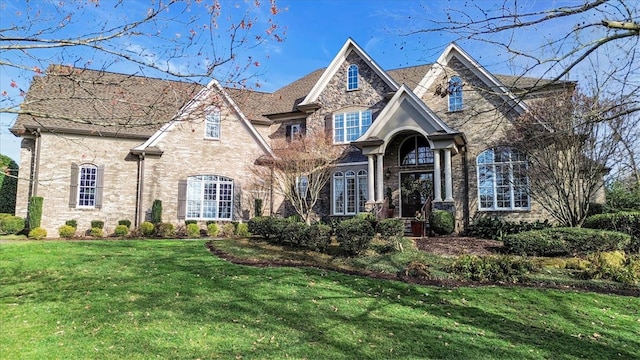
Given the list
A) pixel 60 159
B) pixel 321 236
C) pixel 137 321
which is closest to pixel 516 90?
pixel 137 321

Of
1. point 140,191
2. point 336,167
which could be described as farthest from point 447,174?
point 140,191

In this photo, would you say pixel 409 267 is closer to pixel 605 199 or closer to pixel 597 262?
pixel 597 262

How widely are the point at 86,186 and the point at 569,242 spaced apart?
62.8 feet

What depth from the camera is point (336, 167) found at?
20594mm

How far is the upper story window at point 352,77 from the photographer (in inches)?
839

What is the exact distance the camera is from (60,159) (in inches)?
729

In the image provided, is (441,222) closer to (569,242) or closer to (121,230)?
(569,242)

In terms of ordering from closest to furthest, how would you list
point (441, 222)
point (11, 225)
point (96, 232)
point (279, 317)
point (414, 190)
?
point (279, 317), point (441, 222), point (11, 225), point (96, 232), point (414, 190)

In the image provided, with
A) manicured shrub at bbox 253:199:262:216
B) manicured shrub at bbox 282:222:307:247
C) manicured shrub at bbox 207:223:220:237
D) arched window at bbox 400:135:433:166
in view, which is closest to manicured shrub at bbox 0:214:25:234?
manicured shrub at bbox 207:223:220:237

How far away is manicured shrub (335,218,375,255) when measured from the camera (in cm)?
1144

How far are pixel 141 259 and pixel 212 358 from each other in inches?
260

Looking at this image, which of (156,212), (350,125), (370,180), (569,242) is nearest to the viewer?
(569,242)

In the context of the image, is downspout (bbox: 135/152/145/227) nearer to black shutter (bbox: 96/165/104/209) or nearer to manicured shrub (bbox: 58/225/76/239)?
black shutter (bbox: 96/165/104/209)

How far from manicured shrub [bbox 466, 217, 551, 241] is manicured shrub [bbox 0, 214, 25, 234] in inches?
742
